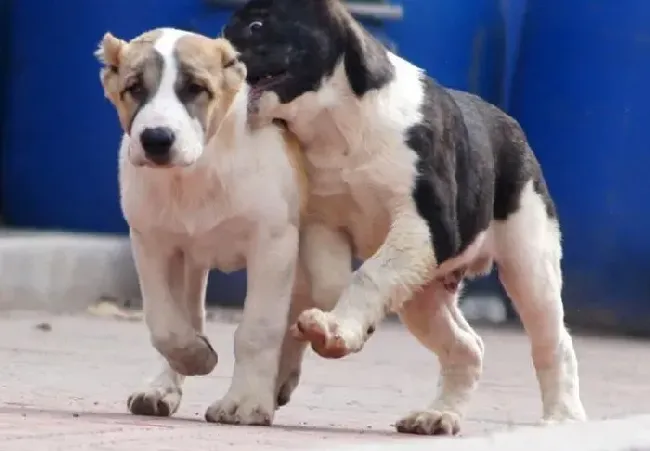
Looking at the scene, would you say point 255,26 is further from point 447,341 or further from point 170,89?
point 447,341

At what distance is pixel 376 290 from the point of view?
411cm

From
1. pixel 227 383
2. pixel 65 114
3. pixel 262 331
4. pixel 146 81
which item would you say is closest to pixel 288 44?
pixel 146 81

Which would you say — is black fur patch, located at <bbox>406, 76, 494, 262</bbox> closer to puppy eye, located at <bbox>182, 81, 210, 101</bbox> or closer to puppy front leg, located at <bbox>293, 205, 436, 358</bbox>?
puppy front leg, located at <bbox>293, 205, 436, 358</bbox>

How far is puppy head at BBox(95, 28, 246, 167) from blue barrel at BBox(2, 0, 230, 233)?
4405 mm

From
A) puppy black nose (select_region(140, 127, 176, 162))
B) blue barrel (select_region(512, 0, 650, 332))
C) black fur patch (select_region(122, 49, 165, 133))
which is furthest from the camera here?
blue barrel (select_region(512, 0, 650, 332))

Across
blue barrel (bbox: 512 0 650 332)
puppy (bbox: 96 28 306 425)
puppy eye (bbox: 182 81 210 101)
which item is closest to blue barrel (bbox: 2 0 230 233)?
blue barrel (bbox: 512 0 650 332)

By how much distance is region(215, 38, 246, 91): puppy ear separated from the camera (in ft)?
14.1

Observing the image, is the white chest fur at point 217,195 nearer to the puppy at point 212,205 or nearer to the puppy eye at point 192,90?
the puppy at point 212,205

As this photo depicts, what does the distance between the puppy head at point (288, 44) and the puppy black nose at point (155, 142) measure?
0.40 m

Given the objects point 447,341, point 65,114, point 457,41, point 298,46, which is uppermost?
point 298,46

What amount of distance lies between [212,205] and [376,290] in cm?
53

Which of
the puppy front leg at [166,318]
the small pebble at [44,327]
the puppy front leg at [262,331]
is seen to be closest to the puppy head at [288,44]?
the puppy front leg at [262,331]

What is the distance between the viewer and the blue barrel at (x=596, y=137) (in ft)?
27.8

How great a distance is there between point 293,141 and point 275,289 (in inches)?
15.6
